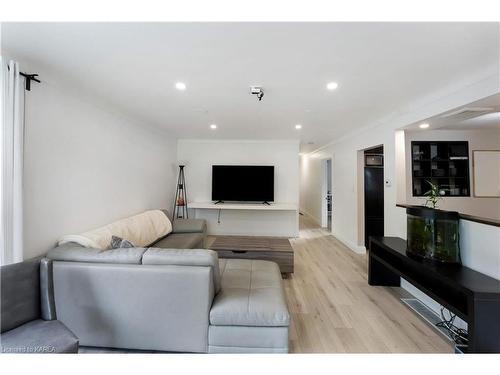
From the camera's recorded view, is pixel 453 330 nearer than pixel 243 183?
Yes

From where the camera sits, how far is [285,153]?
17.0 ft

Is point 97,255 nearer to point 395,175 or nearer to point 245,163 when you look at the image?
point 395,175

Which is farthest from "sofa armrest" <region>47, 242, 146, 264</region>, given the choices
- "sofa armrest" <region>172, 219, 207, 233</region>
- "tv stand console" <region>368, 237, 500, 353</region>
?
"tv stand console" <region>368, 237, 500, 353</region>

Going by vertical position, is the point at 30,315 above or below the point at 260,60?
below

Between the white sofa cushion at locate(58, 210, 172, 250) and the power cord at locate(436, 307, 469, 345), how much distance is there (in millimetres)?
3425

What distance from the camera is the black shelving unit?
3.48 meters

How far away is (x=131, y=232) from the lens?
2.91 metres

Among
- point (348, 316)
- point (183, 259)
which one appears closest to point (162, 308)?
point (183, 259)

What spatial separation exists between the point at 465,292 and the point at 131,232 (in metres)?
3.51

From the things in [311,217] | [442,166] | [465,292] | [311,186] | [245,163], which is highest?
[245,163]

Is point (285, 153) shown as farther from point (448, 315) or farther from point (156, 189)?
point (448, 315)

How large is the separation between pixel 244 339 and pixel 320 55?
2.23 meters

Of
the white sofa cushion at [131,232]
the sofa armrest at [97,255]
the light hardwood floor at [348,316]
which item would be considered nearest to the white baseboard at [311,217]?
the light hardwood floor at [348,316]

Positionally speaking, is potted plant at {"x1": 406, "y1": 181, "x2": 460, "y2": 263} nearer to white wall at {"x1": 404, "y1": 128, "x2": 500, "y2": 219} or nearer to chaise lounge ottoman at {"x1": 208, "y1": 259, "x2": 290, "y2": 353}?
chaise lounge ottoman at {"x1": 208, "y1": 259, "x2": 290, "y2": 353}
